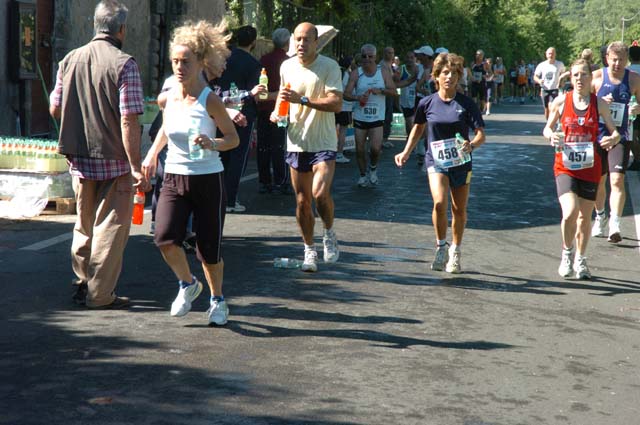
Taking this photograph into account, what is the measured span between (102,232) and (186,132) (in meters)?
1.15

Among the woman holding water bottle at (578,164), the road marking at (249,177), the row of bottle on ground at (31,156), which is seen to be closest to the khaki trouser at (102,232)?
the woman holding water bottle at (578,164)

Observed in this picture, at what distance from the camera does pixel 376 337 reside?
6.72 metres

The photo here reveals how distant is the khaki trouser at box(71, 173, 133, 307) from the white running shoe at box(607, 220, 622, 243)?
5.34m

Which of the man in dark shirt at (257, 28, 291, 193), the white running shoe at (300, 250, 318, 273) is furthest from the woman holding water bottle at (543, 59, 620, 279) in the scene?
the man in dark shirt at (257, 28, 291, 193)

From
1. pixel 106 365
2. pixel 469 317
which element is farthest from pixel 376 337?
pixel 106 365

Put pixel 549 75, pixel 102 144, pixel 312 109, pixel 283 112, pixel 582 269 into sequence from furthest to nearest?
1. pixel 549 75
2. pixel 582 269
3. pixel 312 109
4. pixel 283 112
5. pixel 102 144

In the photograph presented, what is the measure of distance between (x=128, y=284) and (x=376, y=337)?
7.27ft

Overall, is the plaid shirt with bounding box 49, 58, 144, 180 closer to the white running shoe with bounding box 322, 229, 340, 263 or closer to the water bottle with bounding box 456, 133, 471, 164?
the white running shoe with bounding box 322, 229, 340, 263

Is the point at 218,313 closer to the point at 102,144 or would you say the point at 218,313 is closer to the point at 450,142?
the point at 102,144

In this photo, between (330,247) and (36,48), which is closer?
(330,247)

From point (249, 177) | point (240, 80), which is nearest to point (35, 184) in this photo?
point (240, 80)

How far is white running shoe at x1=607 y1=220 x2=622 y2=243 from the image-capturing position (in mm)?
10695

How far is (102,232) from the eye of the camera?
23.9 feet

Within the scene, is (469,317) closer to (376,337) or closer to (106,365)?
(376,337)
